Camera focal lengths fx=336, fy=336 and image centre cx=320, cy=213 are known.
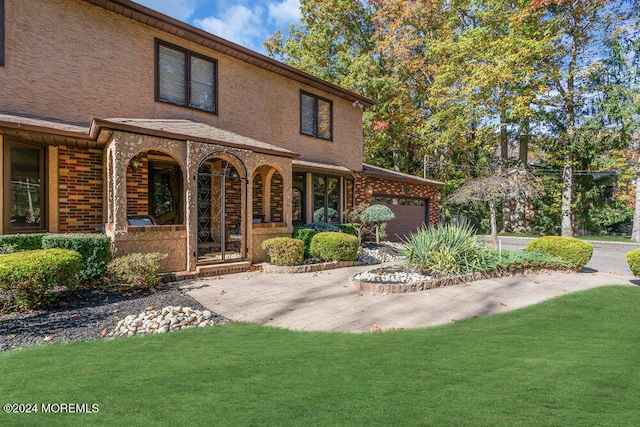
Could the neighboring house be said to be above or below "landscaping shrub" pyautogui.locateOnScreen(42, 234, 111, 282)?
above

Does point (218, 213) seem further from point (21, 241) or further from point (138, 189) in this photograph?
point (21, 241)

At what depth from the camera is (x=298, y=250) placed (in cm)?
905

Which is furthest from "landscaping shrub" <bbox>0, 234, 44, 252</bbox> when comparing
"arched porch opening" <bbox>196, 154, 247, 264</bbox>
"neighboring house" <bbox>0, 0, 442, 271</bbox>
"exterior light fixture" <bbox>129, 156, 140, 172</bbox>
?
"arched porch opening" <bbox>196, 154, 247, 264</bbox>

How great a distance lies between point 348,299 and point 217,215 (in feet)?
19.7

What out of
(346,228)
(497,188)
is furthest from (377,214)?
(497,188)

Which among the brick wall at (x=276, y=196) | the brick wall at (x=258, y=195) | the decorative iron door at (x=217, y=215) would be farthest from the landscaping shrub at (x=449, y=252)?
the brick wall at (x=258, y=195)

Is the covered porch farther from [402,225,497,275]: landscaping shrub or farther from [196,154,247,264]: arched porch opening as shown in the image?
[402,225,497,275]: landscaping shrub

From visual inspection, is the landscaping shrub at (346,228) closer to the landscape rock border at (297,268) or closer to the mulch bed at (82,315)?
the landscape rock border at (297,268)

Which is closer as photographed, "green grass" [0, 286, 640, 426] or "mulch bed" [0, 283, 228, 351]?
"green grass" [0, 286, 640, 426]

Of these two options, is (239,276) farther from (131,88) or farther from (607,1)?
(607,1)

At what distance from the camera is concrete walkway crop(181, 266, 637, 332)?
5152mm

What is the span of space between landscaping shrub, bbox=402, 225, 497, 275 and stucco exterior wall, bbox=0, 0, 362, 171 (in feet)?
22.7

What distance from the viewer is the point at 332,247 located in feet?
31.9

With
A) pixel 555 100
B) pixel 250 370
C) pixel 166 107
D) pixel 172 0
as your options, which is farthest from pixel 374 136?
pixel 250 370
